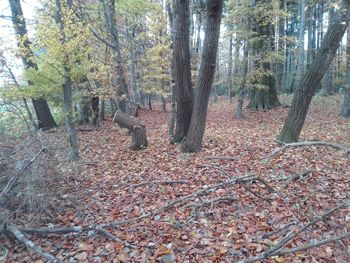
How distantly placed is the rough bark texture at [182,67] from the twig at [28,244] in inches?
175

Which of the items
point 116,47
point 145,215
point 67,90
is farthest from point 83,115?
point 145,215

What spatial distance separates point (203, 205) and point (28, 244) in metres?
2.44

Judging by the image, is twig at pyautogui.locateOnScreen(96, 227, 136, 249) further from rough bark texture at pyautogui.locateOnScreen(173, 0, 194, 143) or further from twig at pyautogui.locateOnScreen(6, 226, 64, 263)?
rough bark texture at pyautogui.locateOnScreen(173, 0, 194, 143)

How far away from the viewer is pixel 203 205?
4.21 metres

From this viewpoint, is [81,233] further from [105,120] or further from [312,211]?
[105,120]

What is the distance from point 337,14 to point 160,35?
33.7 feet

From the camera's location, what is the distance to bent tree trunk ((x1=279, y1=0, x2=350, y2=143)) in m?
5.68

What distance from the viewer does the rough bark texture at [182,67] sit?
21.0 ft

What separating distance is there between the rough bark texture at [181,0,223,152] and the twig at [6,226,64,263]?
3.86m

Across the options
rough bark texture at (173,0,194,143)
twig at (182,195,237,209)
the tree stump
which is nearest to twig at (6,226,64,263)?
twig at (182,195,237,209)

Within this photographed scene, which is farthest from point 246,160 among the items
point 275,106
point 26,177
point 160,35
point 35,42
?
point 160,35

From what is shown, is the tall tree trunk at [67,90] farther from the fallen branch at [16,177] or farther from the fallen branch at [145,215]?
the fallen branch at [145,215]

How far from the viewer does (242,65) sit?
37.7 ft

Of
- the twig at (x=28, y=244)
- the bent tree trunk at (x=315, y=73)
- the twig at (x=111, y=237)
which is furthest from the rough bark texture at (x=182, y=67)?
the twig at (x=28, y=244)
